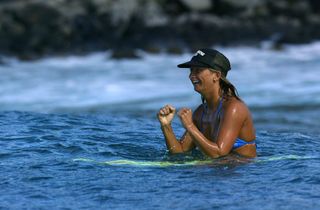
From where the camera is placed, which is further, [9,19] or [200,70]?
[9,19]

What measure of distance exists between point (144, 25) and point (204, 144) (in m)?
26.3

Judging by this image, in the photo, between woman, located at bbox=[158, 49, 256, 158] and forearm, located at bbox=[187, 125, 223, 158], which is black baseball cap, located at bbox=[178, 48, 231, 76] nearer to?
woman, located at bbox=[158, 49, 256, 158]

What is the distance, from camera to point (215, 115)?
8.63m

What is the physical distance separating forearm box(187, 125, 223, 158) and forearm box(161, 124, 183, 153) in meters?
0.54

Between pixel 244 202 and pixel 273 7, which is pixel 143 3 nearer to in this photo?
pixel 273 7

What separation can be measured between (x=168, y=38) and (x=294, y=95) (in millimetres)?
11297

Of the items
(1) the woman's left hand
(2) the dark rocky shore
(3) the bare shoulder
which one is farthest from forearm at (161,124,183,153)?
(2) the dark rocky shore

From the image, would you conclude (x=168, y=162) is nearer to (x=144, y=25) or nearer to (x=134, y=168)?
(x=134, y=168)

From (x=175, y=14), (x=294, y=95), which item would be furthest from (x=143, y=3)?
(x=294, y=95)

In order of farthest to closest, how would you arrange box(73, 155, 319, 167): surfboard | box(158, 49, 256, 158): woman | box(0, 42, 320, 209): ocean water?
1. box(73, 155, 319, 167): surfboard
2. box(158, 49, 256, 158): woman
3. box(0, 42, 320, 209): ocean water

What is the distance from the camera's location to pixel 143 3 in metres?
35.0

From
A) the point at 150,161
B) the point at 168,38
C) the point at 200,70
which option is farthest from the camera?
the point at 168,38

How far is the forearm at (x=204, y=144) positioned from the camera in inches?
320

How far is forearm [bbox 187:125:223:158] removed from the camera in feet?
26.7
